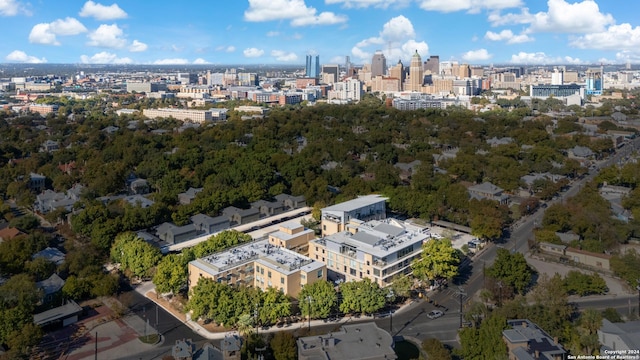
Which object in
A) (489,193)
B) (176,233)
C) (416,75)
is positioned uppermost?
(416,75)

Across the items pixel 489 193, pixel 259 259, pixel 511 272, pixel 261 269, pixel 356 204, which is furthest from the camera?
pixel 489 193

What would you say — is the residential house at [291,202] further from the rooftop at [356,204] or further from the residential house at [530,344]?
the residential house at [530,344]

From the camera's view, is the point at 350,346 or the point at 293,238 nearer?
the point at 350,346

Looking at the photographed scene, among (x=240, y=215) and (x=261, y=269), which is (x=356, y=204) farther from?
(x=261, y=269)

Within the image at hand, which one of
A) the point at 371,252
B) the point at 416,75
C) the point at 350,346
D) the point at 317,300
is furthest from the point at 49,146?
the point at 416,75

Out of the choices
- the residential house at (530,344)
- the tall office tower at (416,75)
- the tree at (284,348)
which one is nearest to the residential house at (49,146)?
the tree at (284,348)

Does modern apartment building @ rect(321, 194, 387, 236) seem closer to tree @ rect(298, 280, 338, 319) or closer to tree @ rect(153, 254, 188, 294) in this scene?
tree @ rect(298, 280, 338, 319)

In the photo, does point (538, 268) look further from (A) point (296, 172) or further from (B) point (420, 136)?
(B) point (420, 136)
